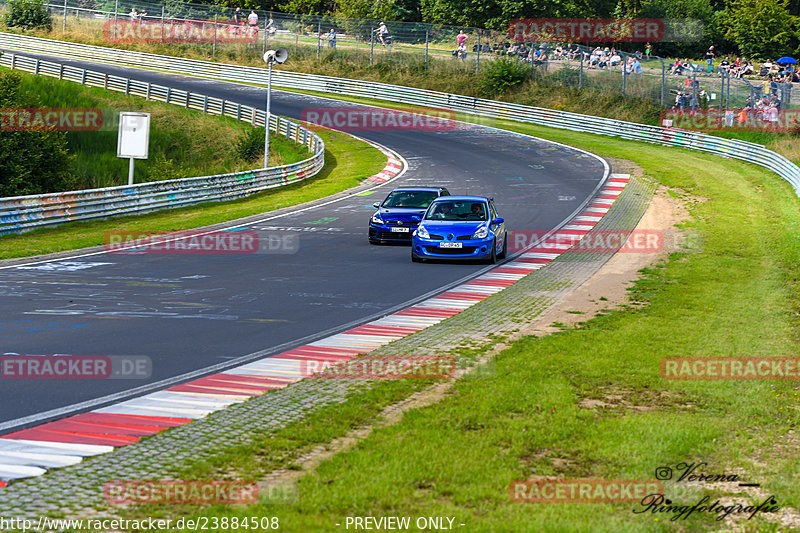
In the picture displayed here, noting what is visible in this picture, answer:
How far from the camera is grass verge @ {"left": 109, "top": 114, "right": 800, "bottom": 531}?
18.2ft

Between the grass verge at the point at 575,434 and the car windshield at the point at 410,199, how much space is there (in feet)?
33.8

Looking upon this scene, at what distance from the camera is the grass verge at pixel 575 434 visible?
554cm

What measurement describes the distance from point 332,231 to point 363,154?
20.2 metres

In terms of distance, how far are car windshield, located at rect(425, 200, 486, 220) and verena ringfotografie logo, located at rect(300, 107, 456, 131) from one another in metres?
32.3

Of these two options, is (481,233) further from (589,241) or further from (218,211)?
(218,211)

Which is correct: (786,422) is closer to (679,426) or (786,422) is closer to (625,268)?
(679,426)

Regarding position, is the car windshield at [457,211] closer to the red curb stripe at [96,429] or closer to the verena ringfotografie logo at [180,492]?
the red curb stripe at [96,429]

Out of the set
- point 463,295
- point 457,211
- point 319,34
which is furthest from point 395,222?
point 319,34

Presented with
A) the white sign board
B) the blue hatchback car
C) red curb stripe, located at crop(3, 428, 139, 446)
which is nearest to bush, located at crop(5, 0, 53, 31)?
the white sign board

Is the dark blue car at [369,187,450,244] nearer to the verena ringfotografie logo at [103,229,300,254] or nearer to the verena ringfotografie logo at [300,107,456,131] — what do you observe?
the verena ringfotografie logo at [103,229,300,254]

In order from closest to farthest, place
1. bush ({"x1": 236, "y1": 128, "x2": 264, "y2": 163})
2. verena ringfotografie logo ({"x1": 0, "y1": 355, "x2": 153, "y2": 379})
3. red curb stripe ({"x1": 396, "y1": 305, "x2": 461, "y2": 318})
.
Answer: verena ringfotografie logo ({"x1": 0, "y1": 355, "x2": 153, "y2": 379})
red curb stripe ({"x1": 396, "y1": 305, "x2": 461, "y2": 318})
bush ({"x1": 236, "y1": 128, "x2": 264, "y2": 163})

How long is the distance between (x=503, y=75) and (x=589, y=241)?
3828 centimetres

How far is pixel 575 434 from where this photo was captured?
7289 millimetres

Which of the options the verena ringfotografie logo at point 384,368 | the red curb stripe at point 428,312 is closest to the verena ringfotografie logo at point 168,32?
the red curb stripe at point 428,312
